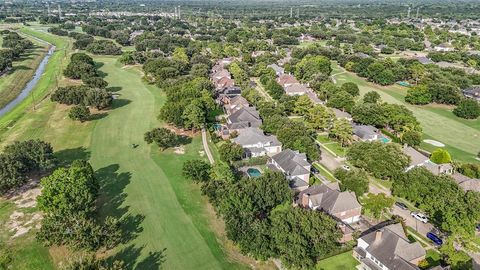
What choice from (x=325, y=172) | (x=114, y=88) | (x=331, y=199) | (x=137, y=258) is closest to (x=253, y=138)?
(x=325, y=172)

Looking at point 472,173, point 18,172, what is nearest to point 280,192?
point 472,173

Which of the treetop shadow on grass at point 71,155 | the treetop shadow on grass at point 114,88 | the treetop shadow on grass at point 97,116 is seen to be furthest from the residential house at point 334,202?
the treetop shadow on grass at point 114,88

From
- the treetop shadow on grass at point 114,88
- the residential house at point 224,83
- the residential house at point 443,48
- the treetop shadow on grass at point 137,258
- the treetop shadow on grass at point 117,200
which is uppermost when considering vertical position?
the residential house at point 443,48

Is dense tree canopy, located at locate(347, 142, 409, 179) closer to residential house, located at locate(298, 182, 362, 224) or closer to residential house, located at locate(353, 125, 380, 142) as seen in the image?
residential house, located at locate(353, 125, 380, 142)

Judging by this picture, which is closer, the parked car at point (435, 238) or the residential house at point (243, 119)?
the parked car at point (435, 238)

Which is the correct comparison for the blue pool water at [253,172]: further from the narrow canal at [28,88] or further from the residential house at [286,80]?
the narrow canal at [28,88]

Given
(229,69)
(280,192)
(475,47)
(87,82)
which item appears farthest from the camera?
(475,47)

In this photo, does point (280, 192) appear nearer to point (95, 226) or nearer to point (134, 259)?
point (134, 259)
